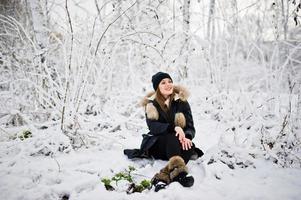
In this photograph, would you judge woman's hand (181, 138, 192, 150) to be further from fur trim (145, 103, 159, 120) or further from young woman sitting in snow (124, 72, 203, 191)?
fur trim (145, 103, 159, 120)

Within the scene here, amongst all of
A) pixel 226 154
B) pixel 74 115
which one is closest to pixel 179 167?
pixel 226 154

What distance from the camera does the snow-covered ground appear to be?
2.30m

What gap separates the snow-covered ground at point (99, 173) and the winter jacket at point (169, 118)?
29cm

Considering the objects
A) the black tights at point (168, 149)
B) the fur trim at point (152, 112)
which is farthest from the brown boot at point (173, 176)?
the fur trim at point (152, 112)

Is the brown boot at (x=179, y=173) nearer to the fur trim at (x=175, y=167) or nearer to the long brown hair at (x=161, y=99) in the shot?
the fur trim at (x=175, y=167)

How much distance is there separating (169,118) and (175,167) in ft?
2.24

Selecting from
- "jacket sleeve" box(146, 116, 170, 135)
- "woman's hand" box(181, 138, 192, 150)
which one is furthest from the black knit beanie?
"woman's hand" box(181, 138, 192, 150)

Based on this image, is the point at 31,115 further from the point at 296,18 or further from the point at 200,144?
the point at 296,18

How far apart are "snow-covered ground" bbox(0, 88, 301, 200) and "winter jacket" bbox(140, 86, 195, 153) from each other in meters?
0.29

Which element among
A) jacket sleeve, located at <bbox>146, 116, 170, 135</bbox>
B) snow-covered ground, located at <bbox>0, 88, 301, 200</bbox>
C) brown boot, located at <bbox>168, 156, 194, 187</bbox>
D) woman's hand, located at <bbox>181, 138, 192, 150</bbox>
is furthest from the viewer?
jacket sleeve, located at <bbox>146, 116, 170, 135</bbox>

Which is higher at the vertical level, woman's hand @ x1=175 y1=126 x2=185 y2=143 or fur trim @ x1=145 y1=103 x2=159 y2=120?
fur trim @ x1=145 y1=103 x2=159 y2=120

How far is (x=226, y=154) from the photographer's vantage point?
9.71 ft

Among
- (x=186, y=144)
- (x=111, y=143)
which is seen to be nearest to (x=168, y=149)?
(x=186, y=144)

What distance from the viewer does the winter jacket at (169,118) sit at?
9.74 ft
